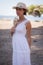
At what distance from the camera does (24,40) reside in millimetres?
2229

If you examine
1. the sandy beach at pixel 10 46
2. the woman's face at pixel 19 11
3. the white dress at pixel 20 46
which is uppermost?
the woman's face at pixel 19 11

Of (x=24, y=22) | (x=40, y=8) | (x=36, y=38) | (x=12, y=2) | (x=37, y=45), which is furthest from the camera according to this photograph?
(x=36, y=38)

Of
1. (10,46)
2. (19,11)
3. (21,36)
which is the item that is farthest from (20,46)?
(10,46)

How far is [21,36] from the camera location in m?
2.21

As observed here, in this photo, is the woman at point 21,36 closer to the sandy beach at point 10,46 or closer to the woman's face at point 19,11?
the woman's face at point 19,11

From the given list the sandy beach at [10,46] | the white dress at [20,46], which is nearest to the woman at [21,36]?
the white dress at [20,46]

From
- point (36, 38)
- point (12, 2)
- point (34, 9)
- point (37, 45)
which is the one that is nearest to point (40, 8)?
point (34, 9)

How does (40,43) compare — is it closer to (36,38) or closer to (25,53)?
(36,38)

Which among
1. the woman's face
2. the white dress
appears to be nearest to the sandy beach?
the white dress

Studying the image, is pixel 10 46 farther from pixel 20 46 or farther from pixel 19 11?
pixel 19 11

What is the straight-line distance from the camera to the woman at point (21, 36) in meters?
2.19

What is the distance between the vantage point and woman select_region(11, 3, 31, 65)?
86.2 inches

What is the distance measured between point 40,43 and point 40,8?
1.09 meters

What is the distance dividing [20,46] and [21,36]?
103 millimetres
